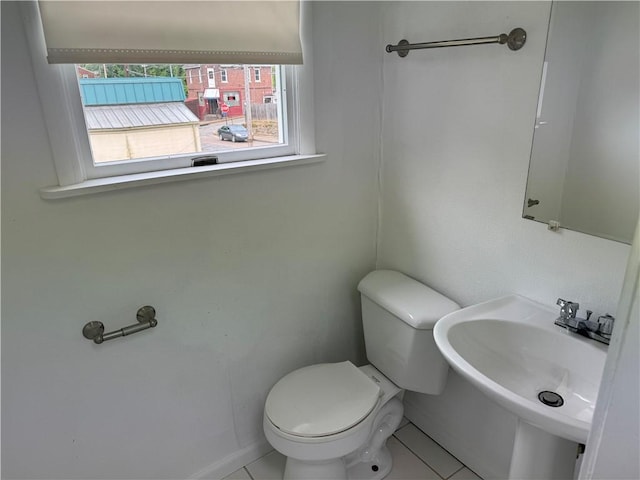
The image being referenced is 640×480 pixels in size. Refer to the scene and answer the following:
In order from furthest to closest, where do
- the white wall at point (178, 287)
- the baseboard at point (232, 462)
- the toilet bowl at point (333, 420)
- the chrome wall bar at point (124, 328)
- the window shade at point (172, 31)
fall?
the baseboard at point (232, 462) < the toilet bowl at point (333, 420) < the chrome wall bar at point (124, 328) < the white wall at point (178, 287) < the window shade at point (172, 31)

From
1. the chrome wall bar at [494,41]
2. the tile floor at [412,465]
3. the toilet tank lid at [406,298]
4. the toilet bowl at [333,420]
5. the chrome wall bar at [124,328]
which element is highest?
the chrome wall bar at [494,41]

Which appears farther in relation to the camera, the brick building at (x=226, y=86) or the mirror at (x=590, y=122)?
the brick building at (x=226, y=86)

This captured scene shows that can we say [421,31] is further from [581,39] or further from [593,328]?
[593,328]

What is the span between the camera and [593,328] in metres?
1.22


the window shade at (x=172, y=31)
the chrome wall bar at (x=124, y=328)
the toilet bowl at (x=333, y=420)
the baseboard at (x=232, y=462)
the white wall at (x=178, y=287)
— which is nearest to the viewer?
the window shade at (x=172, y=31)

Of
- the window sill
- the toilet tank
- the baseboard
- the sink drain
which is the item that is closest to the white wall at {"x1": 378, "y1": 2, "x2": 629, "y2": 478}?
the toilet tank

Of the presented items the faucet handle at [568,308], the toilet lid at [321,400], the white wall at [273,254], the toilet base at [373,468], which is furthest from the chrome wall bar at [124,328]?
the faucet handle at [568,308]

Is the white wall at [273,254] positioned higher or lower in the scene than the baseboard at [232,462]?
higher

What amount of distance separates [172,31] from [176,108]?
0.76 feet

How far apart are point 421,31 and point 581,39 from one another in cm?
54

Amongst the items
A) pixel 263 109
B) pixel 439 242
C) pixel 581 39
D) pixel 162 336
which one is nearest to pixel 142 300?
pixel 162 336

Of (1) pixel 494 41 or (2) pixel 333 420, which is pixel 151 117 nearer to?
(1) pixel 494 41

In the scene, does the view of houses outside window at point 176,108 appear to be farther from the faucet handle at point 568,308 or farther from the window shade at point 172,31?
the faucet handle at point 568,308

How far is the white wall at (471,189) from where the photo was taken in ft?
4.29
